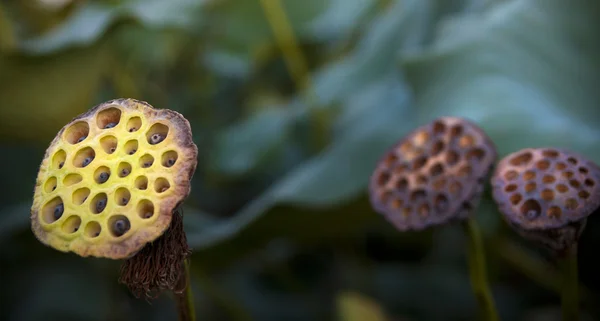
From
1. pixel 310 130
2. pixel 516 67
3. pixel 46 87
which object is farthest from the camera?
pixel 310 130

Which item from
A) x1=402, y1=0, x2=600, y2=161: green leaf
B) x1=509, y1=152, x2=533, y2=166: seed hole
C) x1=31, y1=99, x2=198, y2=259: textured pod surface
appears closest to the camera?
x1=31, y1=99, x2=198, y2=259: textured pod surface

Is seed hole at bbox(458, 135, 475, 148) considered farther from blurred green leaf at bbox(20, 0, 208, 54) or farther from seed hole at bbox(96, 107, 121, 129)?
blurred green leaf at bbox(20, 0, 208, 54)

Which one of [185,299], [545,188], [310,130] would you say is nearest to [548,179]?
[545,188]

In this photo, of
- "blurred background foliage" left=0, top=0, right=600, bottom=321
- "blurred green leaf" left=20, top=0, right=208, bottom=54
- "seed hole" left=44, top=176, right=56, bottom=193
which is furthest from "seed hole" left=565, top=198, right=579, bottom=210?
"blurred green leaf" left=20, top=0, right=208, bottom=54

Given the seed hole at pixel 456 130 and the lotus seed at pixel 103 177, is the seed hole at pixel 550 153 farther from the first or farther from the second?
the lotus seed at pixel 103 177

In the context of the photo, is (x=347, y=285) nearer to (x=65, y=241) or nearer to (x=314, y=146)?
(x=314, y=146)

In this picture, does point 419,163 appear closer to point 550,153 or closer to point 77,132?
point 550,153

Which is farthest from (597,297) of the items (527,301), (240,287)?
(240,287)
